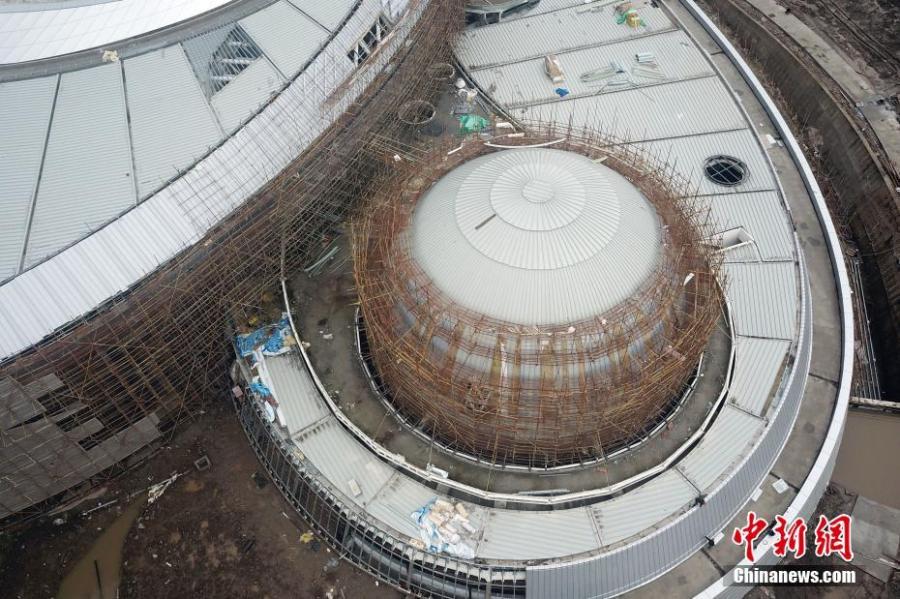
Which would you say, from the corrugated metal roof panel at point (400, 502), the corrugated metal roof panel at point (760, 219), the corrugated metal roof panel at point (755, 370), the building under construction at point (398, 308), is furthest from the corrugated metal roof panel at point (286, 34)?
the corrugated metal roof panel at point (755, 370)

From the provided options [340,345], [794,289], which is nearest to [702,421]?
[794,289]

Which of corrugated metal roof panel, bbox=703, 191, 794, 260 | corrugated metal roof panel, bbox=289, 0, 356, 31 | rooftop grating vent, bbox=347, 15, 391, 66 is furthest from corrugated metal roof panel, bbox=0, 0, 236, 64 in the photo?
corrugated metal roof panel, bbox=703, 191, 794, 260

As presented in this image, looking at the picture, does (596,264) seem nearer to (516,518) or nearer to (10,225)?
(516,518)

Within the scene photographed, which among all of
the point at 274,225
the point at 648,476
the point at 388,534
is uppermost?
the point at 274,225

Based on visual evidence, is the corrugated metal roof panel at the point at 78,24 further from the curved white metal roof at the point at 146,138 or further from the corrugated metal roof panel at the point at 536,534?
the corrugated metal roof panel at the point at 536,534

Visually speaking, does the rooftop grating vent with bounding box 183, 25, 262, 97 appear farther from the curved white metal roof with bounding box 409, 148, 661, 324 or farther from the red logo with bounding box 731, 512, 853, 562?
the red logo with bounding box 731, 512, 853, 562
